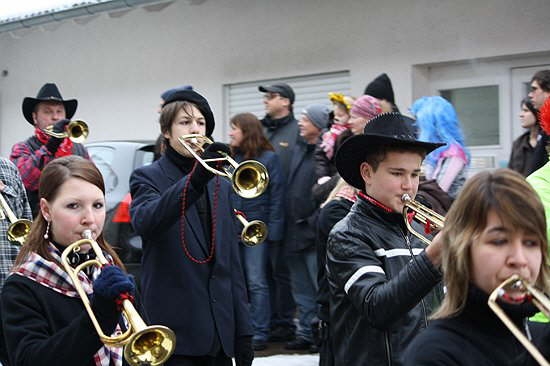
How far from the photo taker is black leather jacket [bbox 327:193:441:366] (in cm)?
328

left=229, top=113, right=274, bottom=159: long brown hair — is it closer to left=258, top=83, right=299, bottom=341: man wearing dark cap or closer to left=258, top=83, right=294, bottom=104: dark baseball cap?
left=258, top=83, right=299, bottom=341: man wearing dark cap

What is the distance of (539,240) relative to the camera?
236 centimetres

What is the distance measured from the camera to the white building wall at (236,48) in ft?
28.8

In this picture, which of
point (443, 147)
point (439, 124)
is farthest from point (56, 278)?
point (439, 124)

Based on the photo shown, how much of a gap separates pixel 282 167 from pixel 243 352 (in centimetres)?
386

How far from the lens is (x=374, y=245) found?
348cm

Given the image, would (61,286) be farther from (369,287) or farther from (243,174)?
(243,174)

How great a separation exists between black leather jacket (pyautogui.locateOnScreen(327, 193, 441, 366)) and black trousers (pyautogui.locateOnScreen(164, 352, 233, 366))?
103cm

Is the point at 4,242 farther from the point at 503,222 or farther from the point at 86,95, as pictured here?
the point at 86,95

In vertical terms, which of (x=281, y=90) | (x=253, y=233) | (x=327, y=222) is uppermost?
(x=281, y=90)

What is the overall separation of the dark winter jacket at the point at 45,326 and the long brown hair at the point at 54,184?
16cm

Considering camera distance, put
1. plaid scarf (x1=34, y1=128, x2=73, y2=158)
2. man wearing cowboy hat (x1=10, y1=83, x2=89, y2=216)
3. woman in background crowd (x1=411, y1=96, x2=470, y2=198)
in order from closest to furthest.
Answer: woman in background crowd (x1=411, y1=96, x2=470, y2=198), man wearing cowboy hat (x1=10, y1=83, x2=89, y2=216), plaid scarf (x1=34, y1=128, x2=73, y2=158)

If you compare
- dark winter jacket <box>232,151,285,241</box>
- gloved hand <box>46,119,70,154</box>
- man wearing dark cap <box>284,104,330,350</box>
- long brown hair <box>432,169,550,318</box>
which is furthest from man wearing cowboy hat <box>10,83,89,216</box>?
long brown hair <box>432,169,550,318</box>

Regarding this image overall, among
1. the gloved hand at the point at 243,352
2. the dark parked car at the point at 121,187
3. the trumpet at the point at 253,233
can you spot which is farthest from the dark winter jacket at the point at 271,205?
the gloved hand at the point at 243,352
